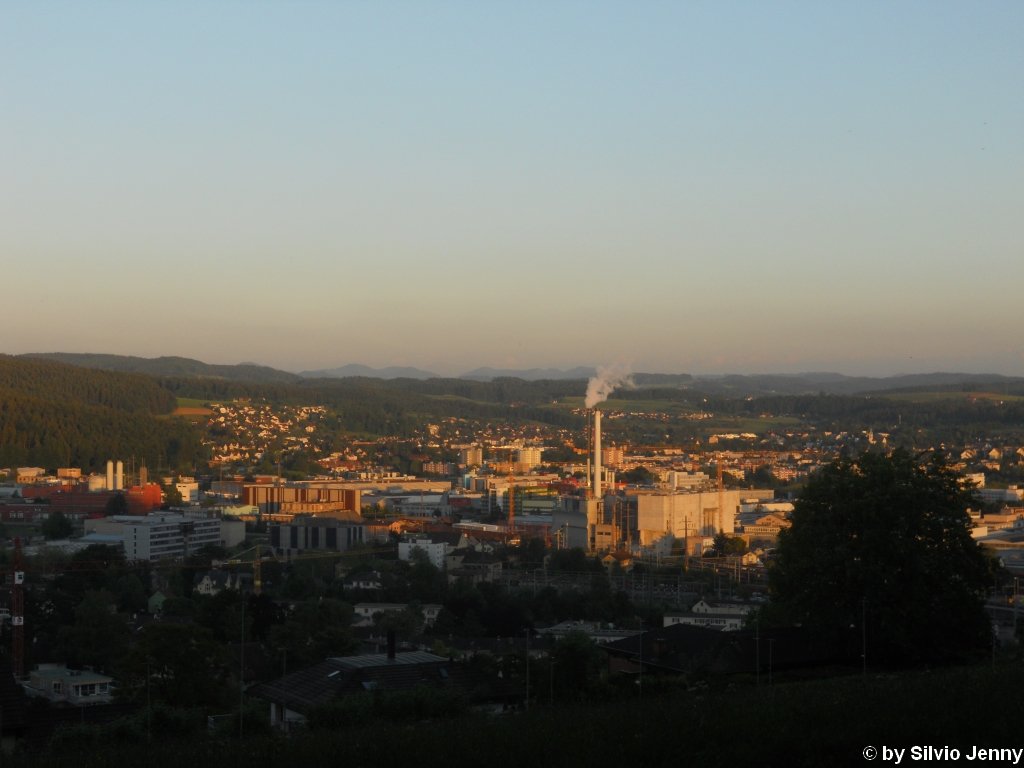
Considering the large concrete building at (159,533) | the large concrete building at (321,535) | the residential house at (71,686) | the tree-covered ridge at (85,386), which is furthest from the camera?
the tree-covered ridge at (85,386)

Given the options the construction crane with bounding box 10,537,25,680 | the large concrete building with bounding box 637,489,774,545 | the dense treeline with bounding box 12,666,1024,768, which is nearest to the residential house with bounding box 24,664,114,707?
the construction crane with bounding box 10,537,25,680

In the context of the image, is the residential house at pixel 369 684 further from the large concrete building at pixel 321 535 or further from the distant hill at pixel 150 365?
the distant hill at pixel 150 365

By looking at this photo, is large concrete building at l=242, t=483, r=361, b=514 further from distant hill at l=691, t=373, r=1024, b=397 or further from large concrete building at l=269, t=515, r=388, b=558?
distant hill at l=691, t=373, r=1024, b=397

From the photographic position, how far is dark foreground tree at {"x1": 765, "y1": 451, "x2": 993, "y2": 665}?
13.1 metres

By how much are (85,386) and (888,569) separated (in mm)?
92569

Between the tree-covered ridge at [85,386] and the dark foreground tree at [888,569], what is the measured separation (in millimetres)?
85267

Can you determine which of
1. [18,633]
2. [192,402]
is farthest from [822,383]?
[18,633]

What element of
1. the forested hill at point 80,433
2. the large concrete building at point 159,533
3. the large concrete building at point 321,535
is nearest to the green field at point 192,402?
the forested hill at point 80,433

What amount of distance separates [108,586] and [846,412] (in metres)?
83.7

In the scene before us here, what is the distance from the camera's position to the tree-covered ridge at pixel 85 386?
97062mm

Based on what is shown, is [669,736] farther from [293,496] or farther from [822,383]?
[822,383]

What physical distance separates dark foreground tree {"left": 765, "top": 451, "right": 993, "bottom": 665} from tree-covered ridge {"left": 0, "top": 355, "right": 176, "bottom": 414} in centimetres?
8527

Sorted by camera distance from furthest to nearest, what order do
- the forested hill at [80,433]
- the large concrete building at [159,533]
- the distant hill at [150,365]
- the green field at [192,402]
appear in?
the distant hill at [150,365] < the green field at [192,402] < the forested hill at [80,433] < the large concrete building at [159,533]

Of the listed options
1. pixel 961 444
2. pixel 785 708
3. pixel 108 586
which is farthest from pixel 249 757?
pixel 961 444
